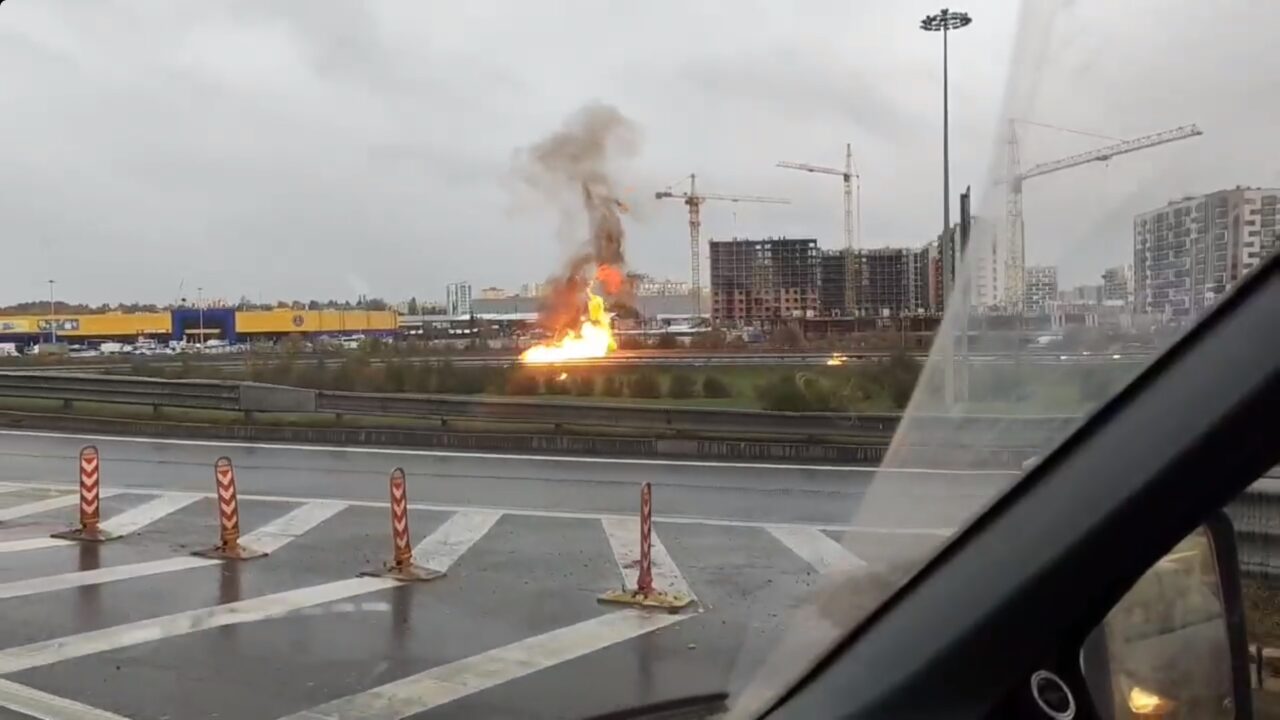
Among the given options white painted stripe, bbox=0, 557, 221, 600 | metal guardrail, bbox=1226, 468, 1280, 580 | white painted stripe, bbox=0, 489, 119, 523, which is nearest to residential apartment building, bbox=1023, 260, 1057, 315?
metal guardrail, bbox=1226, 468, 1280, 580

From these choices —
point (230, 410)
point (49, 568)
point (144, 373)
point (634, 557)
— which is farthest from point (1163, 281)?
point (144, 373)

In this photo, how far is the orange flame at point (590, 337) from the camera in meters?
36.0

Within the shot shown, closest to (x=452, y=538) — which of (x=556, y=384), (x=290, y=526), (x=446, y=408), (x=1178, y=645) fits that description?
(x=290, y=526)

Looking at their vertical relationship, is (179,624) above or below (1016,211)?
below

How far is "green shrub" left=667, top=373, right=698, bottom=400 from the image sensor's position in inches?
963

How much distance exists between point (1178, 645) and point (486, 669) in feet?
19.1

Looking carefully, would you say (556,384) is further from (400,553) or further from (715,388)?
(400,553)

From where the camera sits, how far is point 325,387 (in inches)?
1009

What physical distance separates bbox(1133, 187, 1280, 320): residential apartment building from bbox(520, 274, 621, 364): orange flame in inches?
1308

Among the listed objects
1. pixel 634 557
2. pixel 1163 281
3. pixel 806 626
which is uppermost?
pixel 1163 281

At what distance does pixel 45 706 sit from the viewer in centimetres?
Result: 608

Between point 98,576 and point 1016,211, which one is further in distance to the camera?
point 98,576

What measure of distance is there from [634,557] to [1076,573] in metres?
8.95

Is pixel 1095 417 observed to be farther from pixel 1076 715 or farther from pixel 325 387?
pixel 325 387
